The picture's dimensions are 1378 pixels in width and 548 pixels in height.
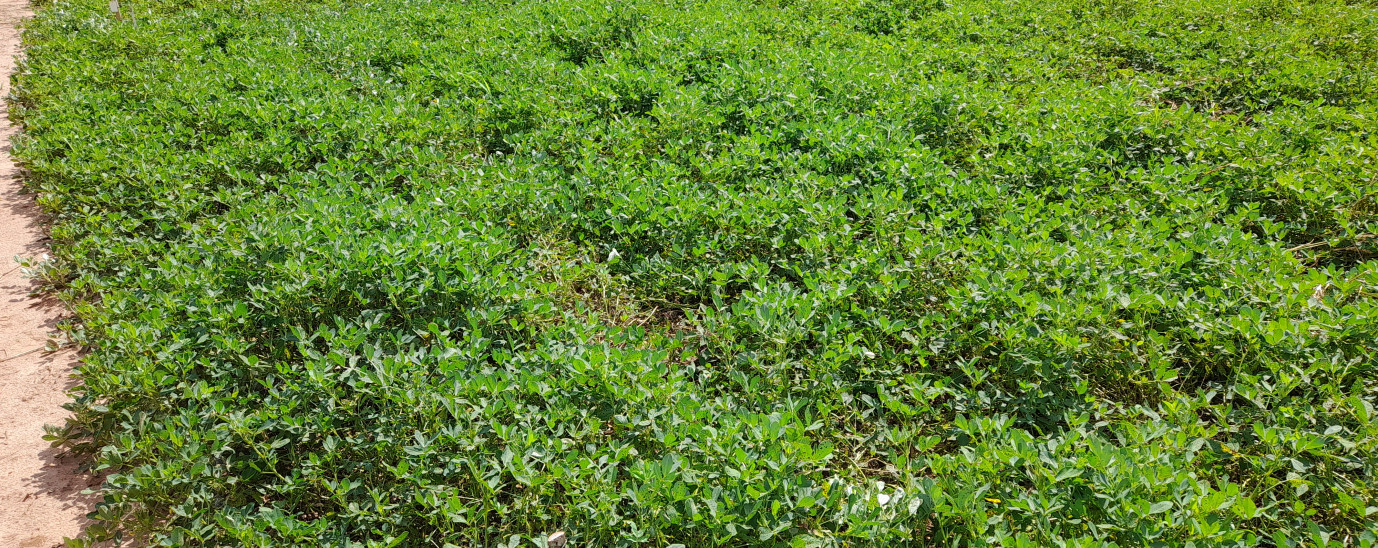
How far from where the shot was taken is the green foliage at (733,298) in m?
2.50

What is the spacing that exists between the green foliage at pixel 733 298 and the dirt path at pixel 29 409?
14 cm

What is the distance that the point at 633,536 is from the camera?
2.31m

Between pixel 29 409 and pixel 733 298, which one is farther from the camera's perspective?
pixel 733 298

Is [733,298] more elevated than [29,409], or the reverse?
[733,298]

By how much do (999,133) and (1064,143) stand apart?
1.44 ft

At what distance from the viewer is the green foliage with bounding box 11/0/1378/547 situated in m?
2.50

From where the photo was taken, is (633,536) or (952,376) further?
(952,376)

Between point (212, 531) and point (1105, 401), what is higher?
point (1105, 401)

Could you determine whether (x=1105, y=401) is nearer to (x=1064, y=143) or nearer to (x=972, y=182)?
(x=972, y=182)

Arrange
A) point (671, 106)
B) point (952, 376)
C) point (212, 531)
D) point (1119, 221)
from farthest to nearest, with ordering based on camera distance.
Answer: point (671, 106) < point (1119, 221) < point (952, 376) < point (212, 531)

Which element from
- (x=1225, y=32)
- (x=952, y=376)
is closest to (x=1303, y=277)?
(x=952, y=376)

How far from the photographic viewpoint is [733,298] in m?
3.74

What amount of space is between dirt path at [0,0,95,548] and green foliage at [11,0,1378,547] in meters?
0.14

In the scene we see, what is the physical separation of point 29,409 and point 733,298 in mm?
3108
